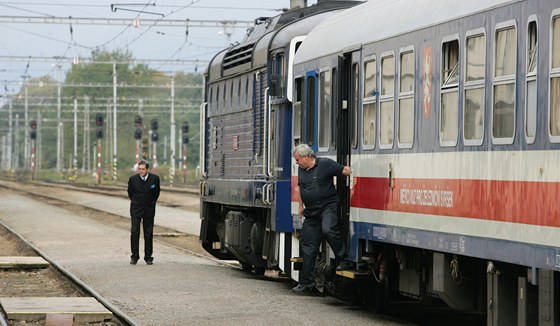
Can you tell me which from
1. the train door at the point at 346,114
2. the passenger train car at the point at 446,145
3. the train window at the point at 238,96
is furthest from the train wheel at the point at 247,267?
the train door at the point at 346,114

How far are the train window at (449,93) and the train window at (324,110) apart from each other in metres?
3.51

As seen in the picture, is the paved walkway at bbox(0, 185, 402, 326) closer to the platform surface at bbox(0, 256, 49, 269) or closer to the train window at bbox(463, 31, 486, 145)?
the platform surface at bbox(0, 256, 49, 269)

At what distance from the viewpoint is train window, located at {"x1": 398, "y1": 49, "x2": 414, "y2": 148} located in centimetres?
1254

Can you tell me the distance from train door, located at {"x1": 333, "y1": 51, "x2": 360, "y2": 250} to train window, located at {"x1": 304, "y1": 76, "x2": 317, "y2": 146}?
3.17 feet

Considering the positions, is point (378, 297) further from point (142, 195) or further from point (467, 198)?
point (142, 195)

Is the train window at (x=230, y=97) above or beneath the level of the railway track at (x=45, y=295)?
above

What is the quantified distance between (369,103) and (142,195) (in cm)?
880

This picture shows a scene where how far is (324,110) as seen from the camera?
15.3m

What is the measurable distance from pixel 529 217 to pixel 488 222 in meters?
0.87

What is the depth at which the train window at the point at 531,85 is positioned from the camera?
380 inches

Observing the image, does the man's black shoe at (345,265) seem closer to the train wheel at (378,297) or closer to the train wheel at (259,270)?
the train wheel at (378,297)

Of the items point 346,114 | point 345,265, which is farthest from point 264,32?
point 345,265

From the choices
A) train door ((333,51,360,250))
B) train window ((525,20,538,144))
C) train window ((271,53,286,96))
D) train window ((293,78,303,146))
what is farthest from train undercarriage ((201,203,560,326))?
train window ((271,53,286,96))

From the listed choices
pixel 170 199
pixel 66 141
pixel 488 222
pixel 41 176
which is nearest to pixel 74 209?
pixel 170 199
